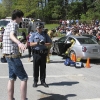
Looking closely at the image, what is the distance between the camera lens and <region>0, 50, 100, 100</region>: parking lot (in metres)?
6.95

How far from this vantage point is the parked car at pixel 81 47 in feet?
42.9

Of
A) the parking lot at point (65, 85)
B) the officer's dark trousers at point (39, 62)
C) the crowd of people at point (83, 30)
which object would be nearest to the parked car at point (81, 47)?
the parking lot at point (65, 85)

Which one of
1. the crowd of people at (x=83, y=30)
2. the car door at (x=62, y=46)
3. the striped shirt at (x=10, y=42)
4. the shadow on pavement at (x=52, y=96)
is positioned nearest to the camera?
the striped shirt at (x=10, y=42)

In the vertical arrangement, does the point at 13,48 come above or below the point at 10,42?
below

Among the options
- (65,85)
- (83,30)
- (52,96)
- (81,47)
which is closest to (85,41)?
(81,47)

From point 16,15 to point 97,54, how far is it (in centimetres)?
825

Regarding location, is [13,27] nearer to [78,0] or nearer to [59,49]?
[59,49]

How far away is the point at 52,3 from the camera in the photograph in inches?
2852

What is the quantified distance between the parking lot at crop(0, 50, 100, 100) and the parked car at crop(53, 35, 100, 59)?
5.71 ft

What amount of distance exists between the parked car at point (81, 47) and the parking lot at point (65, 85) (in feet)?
5.71

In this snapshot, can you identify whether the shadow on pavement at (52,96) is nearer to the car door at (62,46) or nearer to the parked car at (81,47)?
the parked car at (81,47)

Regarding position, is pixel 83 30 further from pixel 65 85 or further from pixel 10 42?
pixel 10 42

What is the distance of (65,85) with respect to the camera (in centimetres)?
823

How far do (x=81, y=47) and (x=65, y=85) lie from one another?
5.19m
